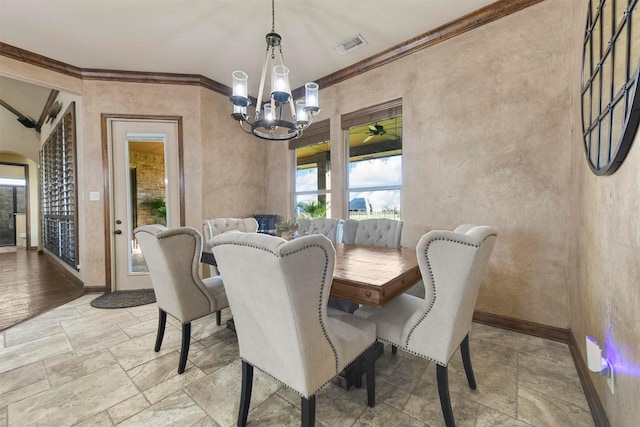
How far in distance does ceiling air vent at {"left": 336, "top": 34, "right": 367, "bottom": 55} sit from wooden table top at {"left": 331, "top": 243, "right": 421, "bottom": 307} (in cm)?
240

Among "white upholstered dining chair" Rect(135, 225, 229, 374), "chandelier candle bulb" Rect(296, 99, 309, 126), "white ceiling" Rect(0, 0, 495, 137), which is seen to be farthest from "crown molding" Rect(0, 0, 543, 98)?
"white upholstered dining chair" Rect(135, 225, 229, 374)

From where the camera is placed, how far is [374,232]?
2.73 metres

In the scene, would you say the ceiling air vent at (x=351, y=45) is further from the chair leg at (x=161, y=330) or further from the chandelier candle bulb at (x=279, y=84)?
the chair leg at (x=161, y=330)

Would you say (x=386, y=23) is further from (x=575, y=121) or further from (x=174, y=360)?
(x=174, y=360)

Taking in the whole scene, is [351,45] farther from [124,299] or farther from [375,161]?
[124,299]

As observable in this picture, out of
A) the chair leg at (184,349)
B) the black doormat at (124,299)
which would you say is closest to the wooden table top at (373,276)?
the chair leg at (184,349)

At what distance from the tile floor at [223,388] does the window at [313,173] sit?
230cm

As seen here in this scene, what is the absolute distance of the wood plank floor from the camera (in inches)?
115

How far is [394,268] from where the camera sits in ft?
5.40

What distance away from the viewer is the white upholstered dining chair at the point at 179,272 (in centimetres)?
173

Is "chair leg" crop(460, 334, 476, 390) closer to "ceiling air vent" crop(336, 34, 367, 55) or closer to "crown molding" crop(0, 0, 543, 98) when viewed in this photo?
"crown molding" crop(0, 0, 543, 98)

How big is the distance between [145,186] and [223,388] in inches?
126

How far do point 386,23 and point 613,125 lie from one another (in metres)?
2.25

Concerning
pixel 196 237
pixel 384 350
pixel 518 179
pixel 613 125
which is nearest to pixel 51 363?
pixel 196 237
